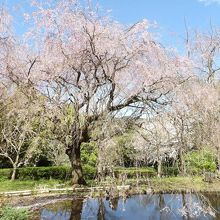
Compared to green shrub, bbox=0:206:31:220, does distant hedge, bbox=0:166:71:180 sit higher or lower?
higher

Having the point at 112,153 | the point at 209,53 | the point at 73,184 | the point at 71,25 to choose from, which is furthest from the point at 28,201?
the point at 209,53

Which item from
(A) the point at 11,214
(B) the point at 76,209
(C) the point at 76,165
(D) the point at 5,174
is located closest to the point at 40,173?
(D) the point at 5,174

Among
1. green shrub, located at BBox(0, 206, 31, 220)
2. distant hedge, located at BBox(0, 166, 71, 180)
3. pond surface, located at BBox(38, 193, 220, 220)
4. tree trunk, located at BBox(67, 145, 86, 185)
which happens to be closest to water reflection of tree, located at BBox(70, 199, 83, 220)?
pond surface, located at BBox(38, 193, 220, 220)

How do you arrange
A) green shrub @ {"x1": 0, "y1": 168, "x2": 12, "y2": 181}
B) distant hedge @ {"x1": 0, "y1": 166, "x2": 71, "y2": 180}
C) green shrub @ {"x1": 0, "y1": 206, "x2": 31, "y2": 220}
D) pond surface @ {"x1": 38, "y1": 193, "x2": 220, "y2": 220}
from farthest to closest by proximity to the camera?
distant hedge @ {"x1": 0, "y1": 166, "x2": 71, "y2": 180} → green shrub @ {"x1": 0, "y1": 168, "x2": 12, "y2": 181} → pond surface @ {"x1": 38, "y1": 193, "x2": 220, "y2": 220} → green shrub @ {"x1": 0, "y1": 206, "x2": 31, "y2": 220}

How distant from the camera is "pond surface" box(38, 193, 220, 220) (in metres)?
9.42

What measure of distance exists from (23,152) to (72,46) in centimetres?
1116

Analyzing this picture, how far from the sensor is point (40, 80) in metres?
10.9

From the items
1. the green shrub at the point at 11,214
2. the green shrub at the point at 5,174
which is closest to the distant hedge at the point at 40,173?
the green shrub at the point at 5,174

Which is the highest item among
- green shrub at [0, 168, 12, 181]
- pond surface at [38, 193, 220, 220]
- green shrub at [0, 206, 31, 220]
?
green shrub at [0, 168, 12, 181]

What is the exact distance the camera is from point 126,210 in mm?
→ 10531

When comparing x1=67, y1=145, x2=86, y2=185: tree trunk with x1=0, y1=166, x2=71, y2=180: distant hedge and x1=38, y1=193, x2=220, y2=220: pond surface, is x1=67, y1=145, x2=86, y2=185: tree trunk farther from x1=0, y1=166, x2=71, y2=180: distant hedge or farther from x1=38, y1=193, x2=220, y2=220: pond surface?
x1=0, y1=166, x2=71, y2=180: distant hedge

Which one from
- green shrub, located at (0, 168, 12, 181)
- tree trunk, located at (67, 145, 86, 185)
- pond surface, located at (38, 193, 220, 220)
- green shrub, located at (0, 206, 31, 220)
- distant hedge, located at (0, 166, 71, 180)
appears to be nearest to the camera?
green shrub, located at (0, 206, 31, 220)

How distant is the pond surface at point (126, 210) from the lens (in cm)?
942

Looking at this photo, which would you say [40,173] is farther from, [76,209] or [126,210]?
[126,210]
